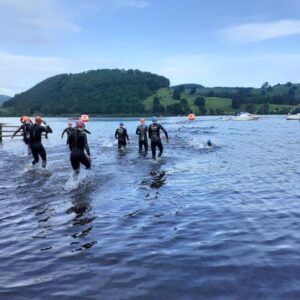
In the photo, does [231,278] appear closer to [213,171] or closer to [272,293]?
[272,293]

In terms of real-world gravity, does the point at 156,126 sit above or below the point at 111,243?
above

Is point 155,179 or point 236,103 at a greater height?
point 236,103

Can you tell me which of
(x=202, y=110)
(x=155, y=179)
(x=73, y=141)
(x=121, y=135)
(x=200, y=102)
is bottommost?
(x=202, y=110)

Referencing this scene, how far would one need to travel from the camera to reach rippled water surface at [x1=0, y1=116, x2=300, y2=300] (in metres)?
5.59

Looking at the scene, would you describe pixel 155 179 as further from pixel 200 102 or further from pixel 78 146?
pixel 200 102

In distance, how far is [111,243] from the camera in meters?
7.46

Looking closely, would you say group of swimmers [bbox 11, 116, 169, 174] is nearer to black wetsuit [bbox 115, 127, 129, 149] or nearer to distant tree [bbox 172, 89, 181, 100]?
black wetsuit [bbox 115, 127, 129, 149]

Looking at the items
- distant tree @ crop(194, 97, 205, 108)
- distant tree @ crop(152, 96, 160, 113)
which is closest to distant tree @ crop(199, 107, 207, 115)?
distant tree @ crop(194, 97, 205, 108)

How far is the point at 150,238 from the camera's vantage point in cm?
773

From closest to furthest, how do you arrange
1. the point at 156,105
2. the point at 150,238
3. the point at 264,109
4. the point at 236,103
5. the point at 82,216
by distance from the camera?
the point at 150,238 < the point at 82,216 < the point at 264,109 < the point at 156,105 < the point at 236,103

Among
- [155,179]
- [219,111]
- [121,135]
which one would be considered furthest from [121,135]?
[219,111]

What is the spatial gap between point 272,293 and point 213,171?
11861mm

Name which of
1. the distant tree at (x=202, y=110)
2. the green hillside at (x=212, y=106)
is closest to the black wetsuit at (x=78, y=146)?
the green hillside at (x=212, y=106)

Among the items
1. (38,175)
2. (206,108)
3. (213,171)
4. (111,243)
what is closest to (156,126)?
(213,171)
